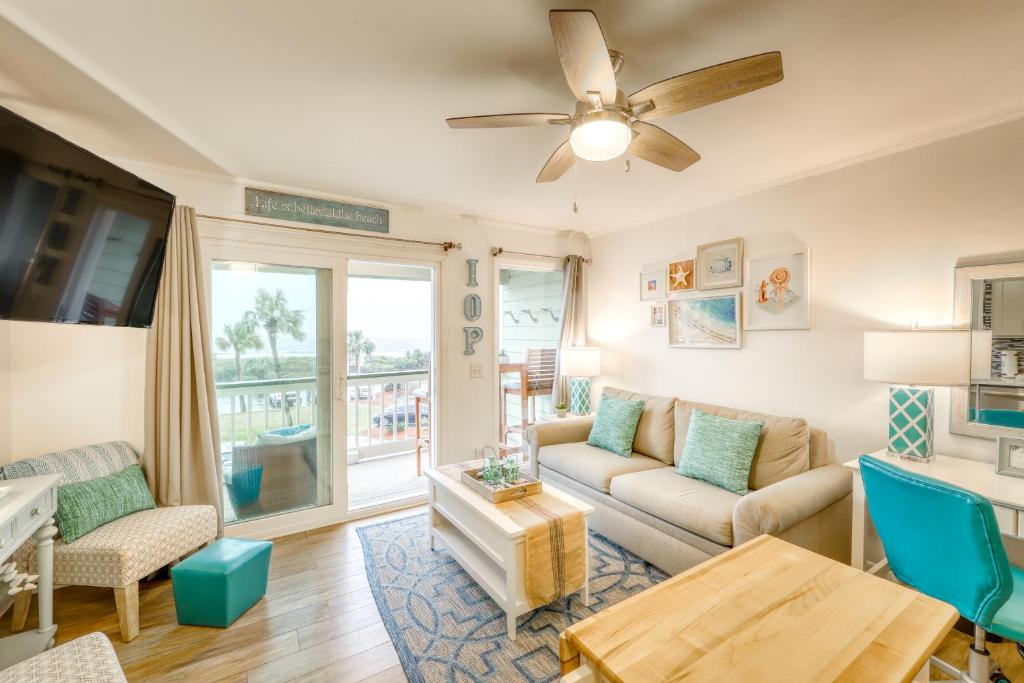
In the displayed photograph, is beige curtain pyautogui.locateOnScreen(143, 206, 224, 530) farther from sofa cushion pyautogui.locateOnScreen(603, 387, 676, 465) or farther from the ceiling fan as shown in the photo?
sofa cushion pyautogui.locateOnScreen(603, 387, 676, 465)

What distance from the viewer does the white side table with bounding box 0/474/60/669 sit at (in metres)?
1.67

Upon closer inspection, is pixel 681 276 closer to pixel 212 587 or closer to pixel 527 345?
pixel 527 345

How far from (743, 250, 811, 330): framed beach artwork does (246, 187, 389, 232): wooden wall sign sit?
2768 millimetres

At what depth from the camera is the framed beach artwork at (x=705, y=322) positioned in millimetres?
3090

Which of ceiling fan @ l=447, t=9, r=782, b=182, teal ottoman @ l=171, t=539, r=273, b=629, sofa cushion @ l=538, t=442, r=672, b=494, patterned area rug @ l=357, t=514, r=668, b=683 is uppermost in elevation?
ceiling fan @ l=447, t=9, r=782, b=182

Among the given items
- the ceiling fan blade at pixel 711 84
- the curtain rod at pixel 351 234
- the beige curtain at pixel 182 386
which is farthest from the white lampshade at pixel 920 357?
the beige curtain at pixel 182 386

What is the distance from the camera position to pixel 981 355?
6.86ft

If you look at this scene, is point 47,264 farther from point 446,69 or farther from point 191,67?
point 446,69

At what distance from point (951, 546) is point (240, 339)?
3.74 meters

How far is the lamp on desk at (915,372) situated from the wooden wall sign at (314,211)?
3.23 metres

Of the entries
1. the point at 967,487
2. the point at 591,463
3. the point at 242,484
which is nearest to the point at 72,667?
the point at 242,484

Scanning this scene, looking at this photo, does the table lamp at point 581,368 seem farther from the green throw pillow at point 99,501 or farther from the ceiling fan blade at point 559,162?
the green throw pillow at point 99,501

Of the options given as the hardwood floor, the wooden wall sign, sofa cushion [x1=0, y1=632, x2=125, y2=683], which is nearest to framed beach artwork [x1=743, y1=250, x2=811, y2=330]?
the hardwood floor

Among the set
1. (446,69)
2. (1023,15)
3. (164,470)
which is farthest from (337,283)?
(1023,15)
